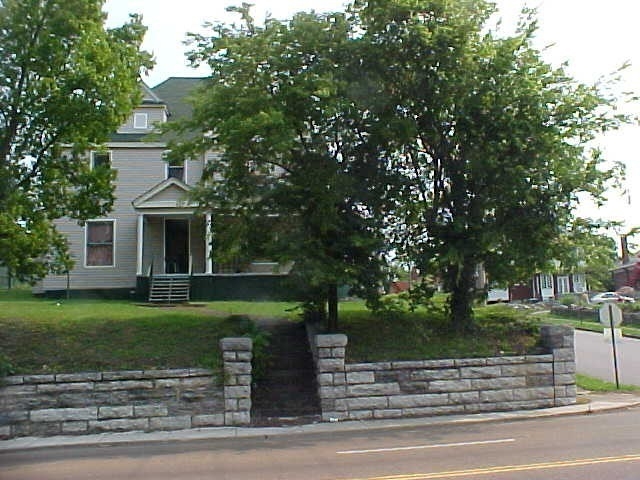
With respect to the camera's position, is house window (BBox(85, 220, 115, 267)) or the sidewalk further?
house window (BBox(85, 220, 115, 267))

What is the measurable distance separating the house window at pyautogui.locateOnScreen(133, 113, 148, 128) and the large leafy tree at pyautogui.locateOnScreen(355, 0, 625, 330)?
1695cm

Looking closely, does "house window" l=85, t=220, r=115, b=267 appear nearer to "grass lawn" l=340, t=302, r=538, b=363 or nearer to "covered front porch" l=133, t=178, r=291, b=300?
"covered front porch" l=133, t=178, r=291, b=300

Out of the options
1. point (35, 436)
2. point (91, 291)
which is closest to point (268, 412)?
point (35, 436)

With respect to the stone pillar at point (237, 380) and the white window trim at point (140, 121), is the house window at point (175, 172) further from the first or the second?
the stone pillar at point (237, 380)

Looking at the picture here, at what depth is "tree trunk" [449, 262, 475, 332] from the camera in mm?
16047

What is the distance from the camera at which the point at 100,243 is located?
2873cm

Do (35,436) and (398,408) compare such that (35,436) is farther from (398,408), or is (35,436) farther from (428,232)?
(428,232)

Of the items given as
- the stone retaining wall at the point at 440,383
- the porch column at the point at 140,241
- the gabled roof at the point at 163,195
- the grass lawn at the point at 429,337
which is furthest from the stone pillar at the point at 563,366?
the porch column at the point at 140,241

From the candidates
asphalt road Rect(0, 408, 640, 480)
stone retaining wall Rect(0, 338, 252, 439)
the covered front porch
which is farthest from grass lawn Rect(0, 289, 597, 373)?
the covered front porch

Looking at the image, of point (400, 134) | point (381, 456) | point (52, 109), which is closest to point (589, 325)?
point (400, 134)

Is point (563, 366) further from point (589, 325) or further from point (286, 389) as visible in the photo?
point (589, 325)

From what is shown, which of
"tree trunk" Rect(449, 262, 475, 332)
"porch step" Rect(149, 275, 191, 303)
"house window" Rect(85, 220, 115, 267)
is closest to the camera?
"tree trunk" Rect(449, 262, 475, 332)

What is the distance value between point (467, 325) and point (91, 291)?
17797mm

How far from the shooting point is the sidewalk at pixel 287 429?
1212 cm
